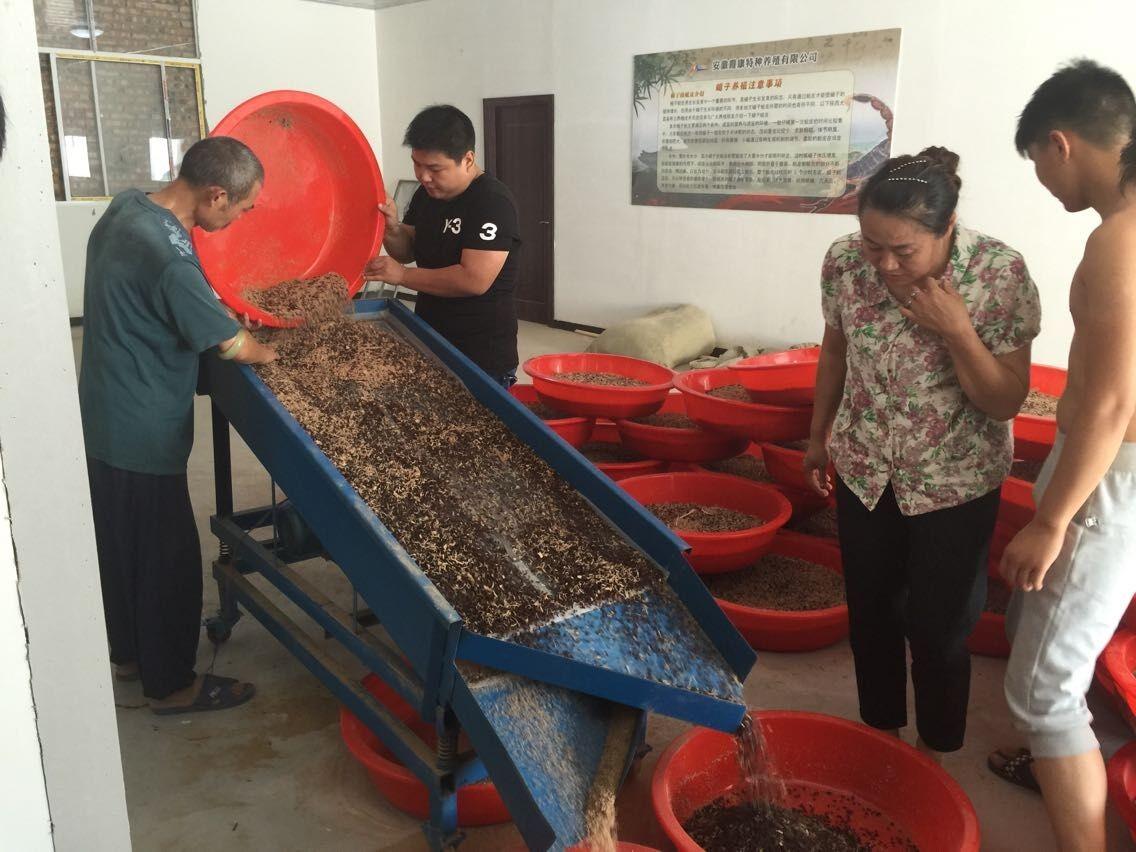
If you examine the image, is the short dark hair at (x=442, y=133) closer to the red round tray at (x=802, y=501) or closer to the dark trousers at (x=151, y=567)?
the dark trousers at (x=151, y=567)

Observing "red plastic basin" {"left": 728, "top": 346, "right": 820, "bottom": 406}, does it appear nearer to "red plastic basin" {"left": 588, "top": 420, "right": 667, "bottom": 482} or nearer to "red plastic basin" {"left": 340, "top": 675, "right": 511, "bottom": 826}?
"red plastic basin" {"left": 588, "top": 420, "right": 667, "bottom": 482}

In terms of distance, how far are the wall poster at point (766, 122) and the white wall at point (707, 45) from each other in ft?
0.35

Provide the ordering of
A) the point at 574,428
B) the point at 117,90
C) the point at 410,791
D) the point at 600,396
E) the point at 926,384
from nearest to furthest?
1. the point at 926,384
2. the point at 410,791
3. the point at 600,396
4. the point at 574,428
5. the point at 117,90

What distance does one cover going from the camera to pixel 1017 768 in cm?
216

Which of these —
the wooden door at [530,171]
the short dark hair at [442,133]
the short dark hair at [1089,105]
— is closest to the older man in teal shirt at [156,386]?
the short dark hair at [442,133]

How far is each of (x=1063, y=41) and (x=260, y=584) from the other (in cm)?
496

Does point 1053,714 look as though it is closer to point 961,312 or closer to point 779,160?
point 961,312

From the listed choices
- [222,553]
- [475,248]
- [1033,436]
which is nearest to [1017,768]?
[1033,436]

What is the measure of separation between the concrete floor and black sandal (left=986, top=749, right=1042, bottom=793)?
23 millimetres

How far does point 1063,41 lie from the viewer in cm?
468

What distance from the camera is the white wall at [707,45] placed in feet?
16.1

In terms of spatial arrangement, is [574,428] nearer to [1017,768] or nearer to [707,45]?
[1017,768]

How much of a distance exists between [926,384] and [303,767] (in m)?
1.77

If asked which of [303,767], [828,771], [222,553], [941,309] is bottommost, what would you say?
[303,767]
